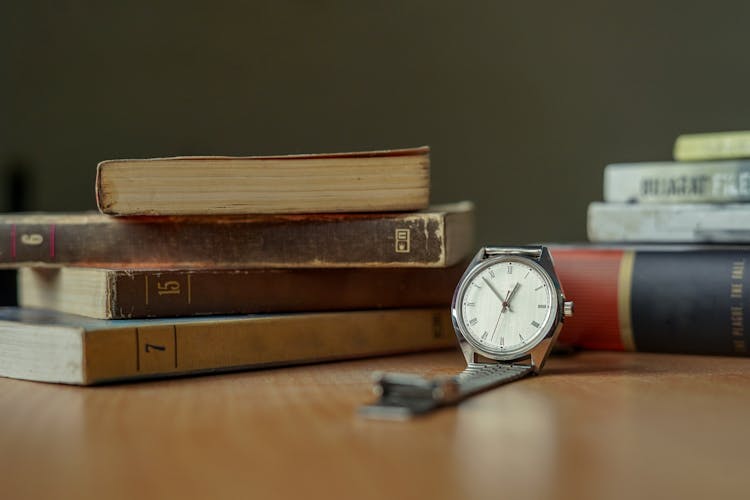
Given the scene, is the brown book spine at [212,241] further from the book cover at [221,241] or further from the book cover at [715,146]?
the book cover at [715,146]

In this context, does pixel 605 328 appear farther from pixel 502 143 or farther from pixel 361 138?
pixel 361 138

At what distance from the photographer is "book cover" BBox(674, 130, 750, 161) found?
140 cm

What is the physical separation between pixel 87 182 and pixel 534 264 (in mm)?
1051

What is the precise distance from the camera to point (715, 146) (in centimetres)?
142

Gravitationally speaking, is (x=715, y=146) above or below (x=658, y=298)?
above

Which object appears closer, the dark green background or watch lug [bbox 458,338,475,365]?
watch lug [bbox 458,338,475,365]

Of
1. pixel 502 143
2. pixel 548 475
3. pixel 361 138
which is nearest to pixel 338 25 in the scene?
pixel 361 138

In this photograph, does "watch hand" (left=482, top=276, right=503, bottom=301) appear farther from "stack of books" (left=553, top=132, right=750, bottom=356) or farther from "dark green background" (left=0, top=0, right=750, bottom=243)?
"dark green background" (left=0, top=0, right=750, bottom=243)

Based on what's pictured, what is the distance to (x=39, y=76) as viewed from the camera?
6.22 feet

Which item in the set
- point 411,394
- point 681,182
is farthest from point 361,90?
point 411,394

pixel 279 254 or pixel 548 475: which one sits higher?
pixel 279 254

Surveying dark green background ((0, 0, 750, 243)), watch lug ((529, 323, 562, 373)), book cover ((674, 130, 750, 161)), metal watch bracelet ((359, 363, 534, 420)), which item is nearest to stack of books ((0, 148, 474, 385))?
watch lug ((529, 323, 562, 373))

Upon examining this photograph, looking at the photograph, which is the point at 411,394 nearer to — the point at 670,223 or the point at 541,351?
the point at 541,351

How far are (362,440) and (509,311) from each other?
38cm
